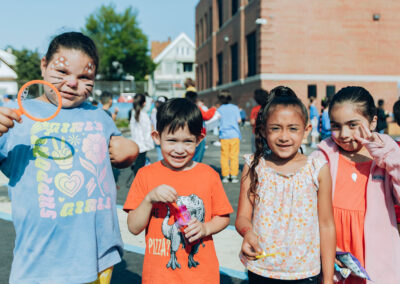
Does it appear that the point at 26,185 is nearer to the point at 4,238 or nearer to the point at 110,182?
the point at 110,182

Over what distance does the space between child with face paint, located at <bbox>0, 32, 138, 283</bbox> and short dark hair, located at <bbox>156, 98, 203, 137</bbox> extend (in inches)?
14.3

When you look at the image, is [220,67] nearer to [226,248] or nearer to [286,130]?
[226,248]

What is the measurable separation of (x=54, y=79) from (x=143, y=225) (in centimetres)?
87

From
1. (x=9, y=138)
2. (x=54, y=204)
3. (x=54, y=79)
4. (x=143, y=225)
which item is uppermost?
(x=54, y=79)

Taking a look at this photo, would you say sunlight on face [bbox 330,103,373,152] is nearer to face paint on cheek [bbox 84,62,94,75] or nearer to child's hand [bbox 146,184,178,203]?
child's hand [bbox 146,184,178,203]

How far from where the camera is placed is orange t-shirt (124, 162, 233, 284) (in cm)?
212

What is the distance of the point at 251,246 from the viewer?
2.09 metres

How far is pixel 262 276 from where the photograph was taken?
219 cm

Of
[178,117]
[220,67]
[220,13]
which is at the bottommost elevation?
[178,117]

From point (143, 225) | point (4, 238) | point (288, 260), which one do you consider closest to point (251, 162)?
point (288, 260)

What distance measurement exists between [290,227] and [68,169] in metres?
1.20

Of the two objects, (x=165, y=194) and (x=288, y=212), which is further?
(x=288, y=212)

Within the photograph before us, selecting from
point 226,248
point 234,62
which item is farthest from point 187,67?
point 226,248

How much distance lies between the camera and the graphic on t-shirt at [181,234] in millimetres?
2131
